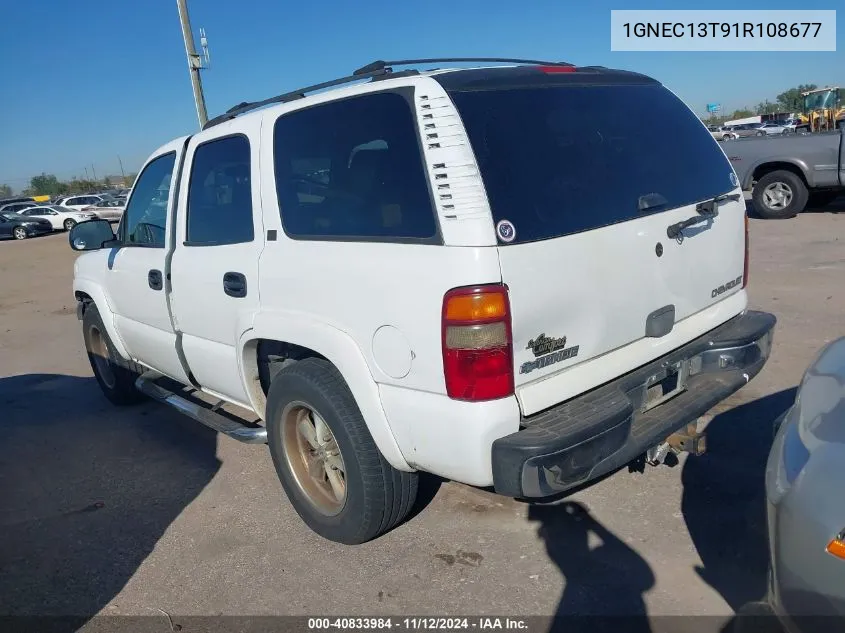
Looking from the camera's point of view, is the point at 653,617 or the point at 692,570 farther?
the point at 692,570

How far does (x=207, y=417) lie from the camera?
3955 millimetres

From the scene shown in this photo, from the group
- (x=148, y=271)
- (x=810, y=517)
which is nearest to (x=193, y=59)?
(x=148, y=271)

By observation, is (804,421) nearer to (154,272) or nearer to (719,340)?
(719,340)

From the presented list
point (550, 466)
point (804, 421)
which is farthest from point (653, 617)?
point (804, 421)

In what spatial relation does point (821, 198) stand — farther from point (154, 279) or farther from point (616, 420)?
point (154, 279)

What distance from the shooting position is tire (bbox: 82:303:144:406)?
521cm

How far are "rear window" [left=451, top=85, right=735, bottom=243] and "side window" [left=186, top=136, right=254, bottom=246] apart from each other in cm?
138

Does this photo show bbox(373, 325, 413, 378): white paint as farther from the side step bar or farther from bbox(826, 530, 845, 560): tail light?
bbox(826, 530, 845, 560): tail light

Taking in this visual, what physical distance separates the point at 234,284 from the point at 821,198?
13.4 metres

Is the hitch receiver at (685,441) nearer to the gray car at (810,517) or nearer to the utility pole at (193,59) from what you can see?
the gray car at (810,517)

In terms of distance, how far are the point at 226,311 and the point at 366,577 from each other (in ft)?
4.96

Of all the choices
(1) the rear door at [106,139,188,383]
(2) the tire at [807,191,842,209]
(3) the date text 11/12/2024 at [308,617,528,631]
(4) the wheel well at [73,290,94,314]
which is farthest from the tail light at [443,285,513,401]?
(2) the tire at [807,191,842,209]

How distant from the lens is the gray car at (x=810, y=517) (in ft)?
5.57

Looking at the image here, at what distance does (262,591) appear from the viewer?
291 cm
